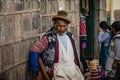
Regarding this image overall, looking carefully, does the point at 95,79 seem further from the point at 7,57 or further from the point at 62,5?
the point at 7,57

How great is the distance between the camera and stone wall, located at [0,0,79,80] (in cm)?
537

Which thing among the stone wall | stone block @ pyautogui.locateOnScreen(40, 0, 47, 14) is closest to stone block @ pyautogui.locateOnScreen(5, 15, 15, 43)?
the stone wall

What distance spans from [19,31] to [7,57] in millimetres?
532

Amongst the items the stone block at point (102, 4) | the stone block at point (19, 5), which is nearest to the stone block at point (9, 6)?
the stone block at point (19, 5)

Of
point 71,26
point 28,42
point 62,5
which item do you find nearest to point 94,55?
point 71,26

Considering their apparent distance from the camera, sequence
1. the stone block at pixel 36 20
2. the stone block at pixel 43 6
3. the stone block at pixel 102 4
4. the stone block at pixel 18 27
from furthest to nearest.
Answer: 1. the stone block at pixel 102 4
2. the stone block at pixel 43 6
3. the stone block at pixel 36 20
4. the stone block at pixel 18 27

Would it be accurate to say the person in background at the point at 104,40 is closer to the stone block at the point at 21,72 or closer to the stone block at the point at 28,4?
the stone block at the point at 28,4

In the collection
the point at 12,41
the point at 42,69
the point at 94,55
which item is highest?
the point at 12,41

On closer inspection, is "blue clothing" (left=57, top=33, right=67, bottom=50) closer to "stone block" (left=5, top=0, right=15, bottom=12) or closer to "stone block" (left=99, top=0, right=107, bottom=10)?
"stone block" (left=5, top=0, right=15, bottom=12)

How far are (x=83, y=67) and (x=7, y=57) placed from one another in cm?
479

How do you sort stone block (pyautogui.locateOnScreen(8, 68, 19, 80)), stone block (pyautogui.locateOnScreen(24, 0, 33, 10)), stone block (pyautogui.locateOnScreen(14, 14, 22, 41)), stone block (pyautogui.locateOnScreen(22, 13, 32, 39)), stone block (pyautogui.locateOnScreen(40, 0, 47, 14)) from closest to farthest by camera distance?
stone block (pyautogui.locateOnScreen(8, 68, 19, 80)), stone block (pyautogui.locateOnScreen(14, 14, 22, 41)), stone block (pyautogui.locateOnScreen(22, 13, 32, 39)), stone block (pyautogui.locateOnScreen(24, 0, 33, 10)), stone block (pyautogui.locateOnScreen(40, 0, 47, 14))

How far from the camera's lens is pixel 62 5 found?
8148mm

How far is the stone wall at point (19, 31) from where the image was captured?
5.37 m

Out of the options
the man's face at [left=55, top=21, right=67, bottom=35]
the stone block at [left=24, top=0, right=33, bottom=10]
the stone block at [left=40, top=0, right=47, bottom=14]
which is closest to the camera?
the man's face at [left=55, top=21, right=67, bottom=35]
